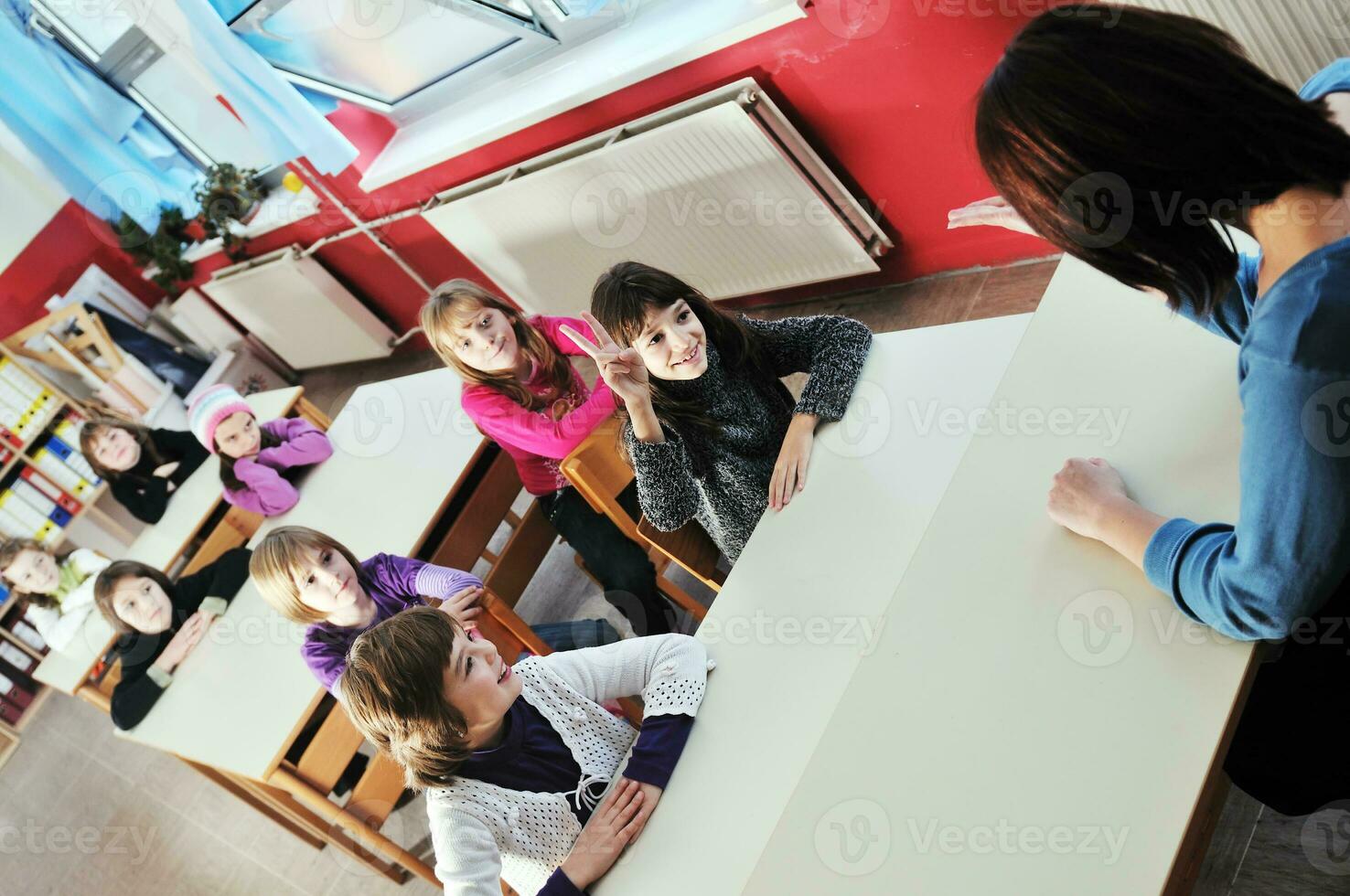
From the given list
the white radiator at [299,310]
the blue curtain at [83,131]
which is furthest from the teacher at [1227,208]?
the blue curtain at [83,131]

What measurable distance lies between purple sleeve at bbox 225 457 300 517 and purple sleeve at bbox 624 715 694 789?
6.03 feet

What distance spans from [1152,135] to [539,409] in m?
1.76

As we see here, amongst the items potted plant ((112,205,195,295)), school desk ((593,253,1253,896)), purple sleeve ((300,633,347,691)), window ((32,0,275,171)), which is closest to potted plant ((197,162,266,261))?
window ((32,0,275,171))

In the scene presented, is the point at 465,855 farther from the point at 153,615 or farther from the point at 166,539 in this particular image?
the point at 166,539

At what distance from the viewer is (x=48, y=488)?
4.32m

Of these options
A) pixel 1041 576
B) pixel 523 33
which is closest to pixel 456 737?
pixel 1041 576

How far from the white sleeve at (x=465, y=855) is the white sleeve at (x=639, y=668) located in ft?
0.88

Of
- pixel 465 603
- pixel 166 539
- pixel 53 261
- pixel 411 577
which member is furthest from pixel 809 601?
pixel 53 261

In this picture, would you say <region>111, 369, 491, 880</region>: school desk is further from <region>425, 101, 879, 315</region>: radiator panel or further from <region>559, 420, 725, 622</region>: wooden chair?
<region>425, 101, 879, 315</region>: radiator panel

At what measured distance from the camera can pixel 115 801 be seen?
3510 millimetres

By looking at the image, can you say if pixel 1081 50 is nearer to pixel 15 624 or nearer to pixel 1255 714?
pixel 1255 714

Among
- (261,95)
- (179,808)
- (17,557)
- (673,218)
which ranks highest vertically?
(673,218)

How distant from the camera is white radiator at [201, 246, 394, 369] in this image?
14.2 ft

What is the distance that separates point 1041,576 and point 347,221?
374 centimetres
